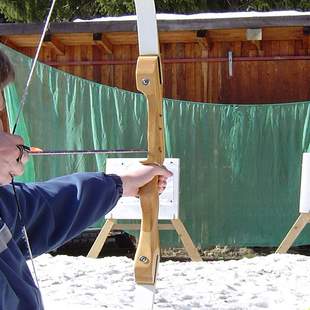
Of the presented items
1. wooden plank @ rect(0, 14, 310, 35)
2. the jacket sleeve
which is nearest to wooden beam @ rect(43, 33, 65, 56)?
wooden plank @ rect(0, 14, 310, 35)

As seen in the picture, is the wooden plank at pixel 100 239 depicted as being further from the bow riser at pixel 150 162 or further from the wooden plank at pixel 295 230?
the bow riser at pixel 150 162

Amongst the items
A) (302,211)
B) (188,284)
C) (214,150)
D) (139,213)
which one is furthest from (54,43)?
(188,284)

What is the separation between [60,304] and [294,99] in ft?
10.6

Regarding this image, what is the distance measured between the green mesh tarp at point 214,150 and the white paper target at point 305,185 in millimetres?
350

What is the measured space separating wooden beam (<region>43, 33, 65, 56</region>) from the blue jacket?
4400mm

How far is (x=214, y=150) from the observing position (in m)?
5.36

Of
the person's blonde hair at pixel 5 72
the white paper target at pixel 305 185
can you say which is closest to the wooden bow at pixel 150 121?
the person's blonde hair at pixel 5 72

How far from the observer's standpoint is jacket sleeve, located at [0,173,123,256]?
54.4 inches

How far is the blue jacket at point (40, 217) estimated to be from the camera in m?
1.17

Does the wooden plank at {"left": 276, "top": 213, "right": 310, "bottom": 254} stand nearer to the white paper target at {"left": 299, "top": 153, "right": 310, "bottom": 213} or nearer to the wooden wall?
the white paper target at {"left": 299, "top": 153, "right": 310, "bottom": 213}

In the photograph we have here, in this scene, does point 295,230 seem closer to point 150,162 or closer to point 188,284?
point 188,284

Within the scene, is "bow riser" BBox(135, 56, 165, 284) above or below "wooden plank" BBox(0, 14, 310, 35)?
below

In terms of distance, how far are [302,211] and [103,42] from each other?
2.32 metres

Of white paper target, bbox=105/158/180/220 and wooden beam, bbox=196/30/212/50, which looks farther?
wooden beam, bbox=196/30/212/50
